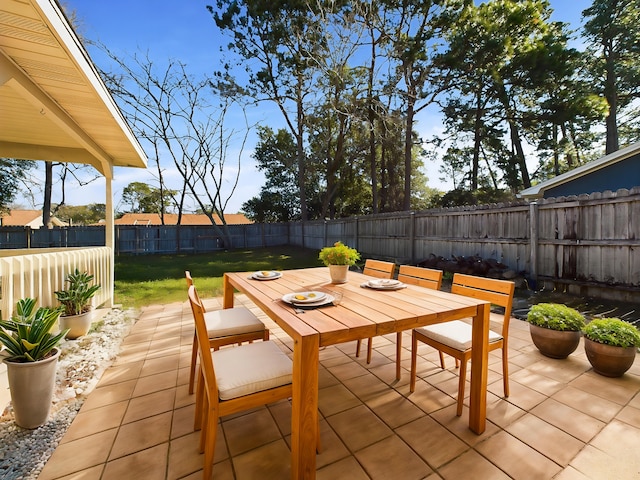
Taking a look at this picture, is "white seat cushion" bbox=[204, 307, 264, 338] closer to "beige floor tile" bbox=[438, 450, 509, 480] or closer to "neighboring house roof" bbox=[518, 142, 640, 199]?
"beige floor tile" bbox=[438, 450, 509, 480]

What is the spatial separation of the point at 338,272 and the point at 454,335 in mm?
943

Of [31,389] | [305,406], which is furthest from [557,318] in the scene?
[31,389]

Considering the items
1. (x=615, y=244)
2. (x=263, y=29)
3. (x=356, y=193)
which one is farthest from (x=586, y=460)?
(x=356, y=193)

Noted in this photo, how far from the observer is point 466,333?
194 centimetres

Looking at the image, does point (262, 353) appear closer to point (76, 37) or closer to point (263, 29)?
point (76, 37)

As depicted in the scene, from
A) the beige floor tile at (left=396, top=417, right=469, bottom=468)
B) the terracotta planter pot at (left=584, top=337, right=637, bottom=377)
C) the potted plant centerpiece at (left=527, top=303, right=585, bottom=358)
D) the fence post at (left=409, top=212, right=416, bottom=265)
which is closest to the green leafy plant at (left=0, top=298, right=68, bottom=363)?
the beige floor tile at (left=396, top=417, right=469, bottom=468)

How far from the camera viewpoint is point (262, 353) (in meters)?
1.62

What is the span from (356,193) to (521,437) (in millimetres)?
16044

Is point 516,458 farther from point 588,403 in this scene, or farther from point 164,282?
point 164,282

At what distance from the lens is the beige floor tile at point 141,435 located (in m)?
1.55

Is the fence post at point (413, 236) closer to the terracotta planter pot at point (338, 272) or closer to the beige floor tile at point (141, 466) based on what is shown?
the terracotta planter pot at point (338, 272)

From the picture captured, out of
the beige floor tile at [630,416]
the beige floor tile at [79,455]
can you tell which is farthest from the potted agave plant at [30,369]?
the beige floor tile at [630,416]

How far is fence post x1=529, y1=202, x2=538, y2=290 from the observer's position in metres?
4.67

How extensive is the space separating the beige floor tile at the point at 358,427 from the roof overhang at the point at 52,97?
2708mm
